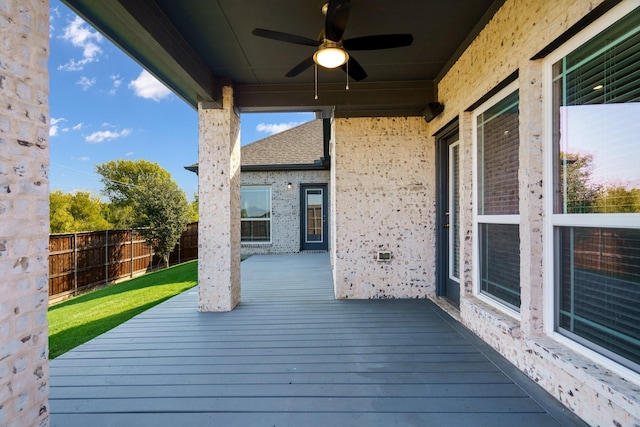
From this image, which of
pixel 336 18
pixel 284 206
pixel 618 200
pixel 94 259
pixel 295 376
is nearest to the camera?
pixel 618 200

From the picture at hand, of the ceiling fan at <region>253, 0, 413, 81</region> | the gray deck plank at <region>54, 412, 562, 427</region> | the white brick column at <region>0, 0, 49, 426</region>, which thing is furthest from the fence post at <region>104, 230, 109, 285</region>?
the ceiling fan at <region>253, 0, 413, 81</region>

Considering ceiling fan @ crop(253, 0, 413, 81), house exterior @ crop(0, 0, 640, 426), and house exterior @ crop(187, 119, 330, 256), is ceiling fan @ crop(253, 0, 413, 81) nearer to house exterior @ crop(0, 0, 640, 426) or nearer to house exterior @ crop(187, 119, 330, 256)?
house exterior @ crop(0, 0, 640, 426)

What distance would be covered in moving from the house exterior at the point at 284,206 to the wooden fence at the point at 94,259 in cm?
354

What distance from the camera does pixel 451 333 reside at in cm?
320

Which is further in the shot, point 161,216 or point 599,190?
→ point 161,216

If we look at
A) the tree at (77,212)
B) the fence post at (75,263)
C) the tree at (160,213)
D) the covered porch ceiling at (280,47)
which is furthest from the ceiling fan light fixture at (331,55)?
the tree at (77,212)

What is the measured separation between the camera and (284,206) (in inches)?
Result: 407

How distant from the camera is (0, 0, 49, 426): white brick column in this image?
1.45 m

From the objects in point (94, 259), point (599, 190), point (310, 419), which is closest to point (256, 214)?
point (94, 259)

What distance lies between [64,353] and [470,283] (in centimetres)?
421

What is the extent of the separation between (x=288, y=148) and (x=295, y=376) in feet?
32.1

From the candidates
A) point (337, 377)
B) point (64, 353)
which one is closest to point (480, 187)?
point (337, 377)

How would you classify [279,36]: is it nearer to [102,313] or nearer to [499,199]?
[499,199]

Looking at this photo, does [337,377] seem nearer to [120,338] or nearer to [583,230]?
[583,230]
